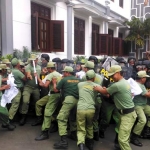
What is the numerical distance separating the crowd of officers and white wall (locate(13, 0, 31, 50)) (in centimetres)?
212

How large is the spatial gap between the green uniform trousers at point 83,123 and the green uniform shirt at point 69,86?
0.55 metres

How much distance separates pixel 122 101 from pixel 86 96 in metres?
0.64

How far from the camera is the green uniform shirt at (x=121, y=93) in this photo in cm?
395

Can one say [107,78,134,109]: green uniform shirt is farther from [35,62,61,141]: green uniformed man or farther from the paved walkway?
[35,62,61,141]: green uniformed man

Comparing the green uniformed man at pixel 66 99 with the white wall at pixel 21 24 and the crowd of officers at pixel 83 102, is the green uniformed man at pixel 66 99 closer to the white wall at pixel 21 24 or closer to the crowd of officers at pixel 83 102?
the crowd of officers at pixel 83 102

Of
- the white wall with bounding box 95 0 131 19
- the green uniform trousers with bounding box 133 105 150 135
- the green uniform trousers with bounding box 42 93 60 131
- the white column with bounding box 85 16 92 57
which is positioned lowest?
the green uniform trousers with bounding box 133 105 150 135

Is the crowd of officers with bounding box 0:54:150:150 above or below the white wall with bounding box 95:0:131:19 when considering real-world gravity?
below

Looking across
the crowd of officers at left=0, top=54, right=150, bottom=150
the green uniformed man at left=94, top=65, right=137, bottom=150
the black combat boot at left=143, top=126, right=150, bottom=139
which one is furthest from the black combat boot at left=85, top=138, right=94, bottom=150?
the black combat boot at left=143, top=126, right=150, bottom=139

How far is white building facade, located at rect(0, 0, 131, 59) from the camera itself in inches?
307

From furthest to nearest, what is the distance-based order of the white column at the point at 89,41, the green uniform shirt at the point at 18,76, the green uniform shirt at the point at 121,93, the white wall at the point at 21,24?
the white column at the point at 89,41
the white wall at the point at 21,24
the green uniform shirt at the point at 18,76
the green uniform shirt at the point at 121,93

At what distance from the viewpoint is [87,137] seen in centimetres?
443

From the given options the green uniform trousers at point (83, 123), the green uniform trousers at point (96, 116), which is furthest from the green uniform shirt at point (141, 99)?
the green uniform trousers at point (83, 123)

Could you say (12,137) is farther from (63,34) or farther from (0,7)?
(63,34)

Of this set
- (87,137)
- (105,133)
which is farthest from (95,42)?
(87,137)
